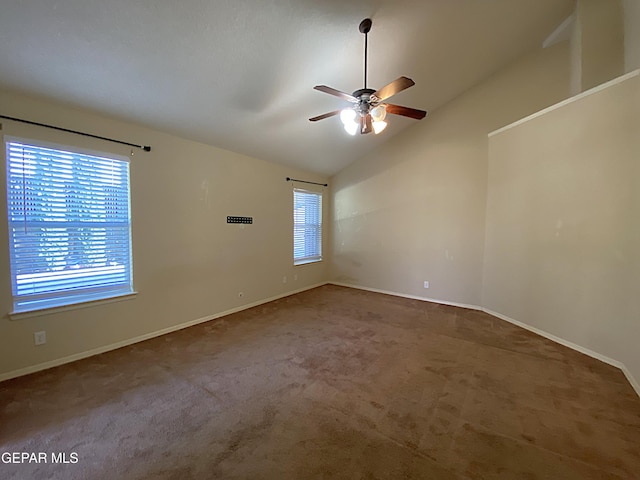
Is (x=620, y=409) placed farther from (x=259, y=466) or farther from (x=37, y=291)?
(x=37, y=291)

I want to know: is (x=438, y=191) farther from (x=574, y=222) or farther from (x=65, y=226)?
(x=65, y=226)

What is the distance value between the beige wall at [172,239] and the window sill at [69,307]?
0.04 meters

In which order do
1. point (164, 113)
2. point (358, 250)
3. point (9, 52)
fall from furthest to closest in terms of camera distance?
1. point (358, 250)
2. point (164, 113)
3. point (9, 52)

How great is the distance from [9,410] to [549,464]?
3.62 metres

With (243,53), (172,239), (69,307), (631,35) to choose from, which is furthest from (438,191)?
(69,307)

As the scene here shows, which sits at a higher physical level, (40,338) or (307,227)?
(307,227)

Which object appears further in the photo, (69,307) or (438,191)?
(438,191)

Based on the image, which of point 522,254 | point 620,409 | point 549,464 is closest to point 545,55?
point 522,254

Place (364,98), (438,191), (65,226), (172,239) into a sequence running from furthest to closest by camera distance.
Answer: (438,191) → (172,239) → (65,226) → (364,98)

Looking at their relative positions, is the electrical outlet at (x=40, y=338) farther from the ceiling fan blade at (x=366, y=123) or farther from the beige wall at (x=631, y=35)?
the beige wall at (x=631, y=35)

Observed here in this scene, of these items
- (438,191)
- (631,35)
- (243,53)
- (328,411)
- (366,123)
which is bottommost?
(328,411)

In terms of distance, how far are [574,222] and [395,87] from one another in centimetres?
264

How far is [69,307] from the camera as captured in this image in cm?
265

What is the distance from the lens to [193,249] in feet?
12.0
